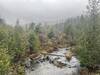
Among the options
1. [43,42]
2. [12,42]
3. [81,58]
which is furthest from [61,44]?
[81,58]

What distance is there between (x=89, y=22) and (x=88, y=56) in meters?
8.31

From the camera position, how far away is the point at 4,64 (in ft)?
76.1

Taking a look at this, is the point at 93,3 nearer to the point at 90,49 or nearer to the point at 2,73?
the point at 90,49

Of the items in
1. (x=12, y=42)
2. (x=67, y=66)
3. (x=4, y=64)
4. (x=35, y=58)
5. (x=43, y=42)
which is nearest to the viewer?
(x=4, y=64)

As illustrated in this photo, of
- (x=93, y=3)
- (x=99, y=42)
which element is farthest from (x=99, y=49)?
(x=93, y=3)

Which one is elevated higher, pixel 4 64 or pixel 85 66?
pixel 4 64

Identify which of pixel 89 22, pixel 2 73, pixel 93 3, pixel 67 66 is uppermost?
pixel 93 3

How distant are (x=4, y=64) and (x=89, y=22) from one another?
106 ft

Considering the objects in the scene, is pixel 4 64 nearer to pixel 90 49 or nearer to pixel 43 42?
pixel 90 49

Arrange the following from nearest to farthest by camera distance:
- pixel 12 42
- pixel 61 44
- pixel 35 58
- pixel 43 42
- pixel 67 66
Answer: pixel 67 66 < pixel 12 42 < pixel 35 58 < pixel 43 42 < pixel 61 44

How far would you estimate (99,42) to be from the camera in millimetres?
49094

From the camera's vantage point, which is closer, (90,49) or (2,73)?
(2,73)

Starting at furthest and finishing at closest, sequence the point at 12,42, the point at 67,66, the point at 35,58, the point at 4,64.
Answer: the point at 35,58
the point at 12,42
the point at 67,66
the point at 4,64

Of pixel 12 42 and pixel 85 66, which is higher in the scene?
pixel 12 42
